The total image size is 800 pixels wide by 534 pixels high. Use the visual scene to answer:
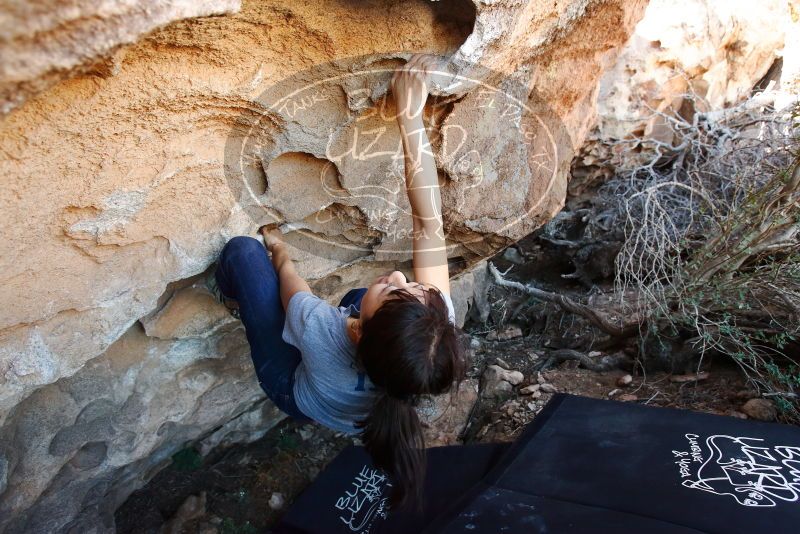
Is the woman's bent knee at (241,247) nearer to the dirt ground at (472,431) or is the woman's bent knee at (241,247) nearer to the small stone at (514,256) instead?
the dirt ground at (472,431)

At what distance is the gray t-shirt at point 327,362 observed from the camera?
4.35 feet

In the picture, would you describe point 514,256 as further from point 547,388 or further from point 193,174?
point 193,174

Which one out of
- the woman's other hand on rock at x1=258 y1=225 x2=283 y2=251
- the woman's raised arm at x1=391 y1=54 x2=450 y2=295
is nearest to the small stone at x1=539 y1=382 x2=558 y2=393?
the woman's raised arm at x1=391 y1=54 x2=450 y2=295

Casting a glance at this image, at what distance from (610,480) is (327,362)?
871 mm

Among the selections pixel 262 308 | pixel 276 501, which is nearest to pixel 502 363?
pixel 276 501

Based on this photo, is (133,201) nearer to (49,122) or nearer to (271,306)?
(49,122)

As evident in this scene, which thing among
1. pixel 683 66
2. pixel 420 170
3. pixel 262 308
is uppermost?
pixel 683 66

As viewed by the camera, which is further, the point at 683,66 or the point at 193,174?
the point at 683,66

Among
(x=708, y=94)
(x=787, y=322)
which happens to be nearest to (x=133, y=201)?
(x=787, y=322)

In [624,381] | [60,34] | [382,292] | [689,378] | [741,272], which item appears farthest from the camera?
[624,381]

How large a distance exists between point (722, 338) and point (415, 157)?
5.05ft

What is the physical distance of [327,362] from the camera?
1.35 metres
